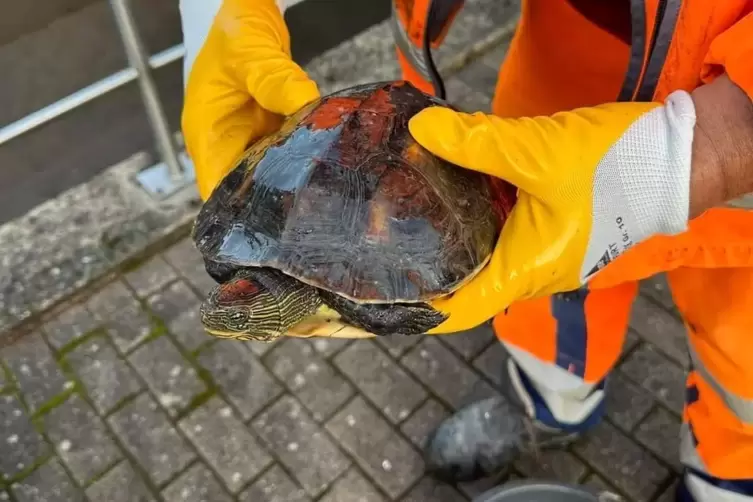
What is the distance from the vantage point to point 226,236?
1.31 metres

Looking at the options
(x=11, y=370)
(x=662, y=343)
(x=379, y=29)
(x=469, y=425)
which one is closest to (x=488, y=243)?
(x=469, y=425)

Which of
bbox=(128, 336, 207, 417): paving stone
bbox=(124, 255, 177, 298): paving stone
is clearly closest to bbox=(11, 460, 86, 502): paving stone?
bbox=(128, 336, 207, 417): paving stone

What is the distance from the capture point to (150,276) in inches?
96.6

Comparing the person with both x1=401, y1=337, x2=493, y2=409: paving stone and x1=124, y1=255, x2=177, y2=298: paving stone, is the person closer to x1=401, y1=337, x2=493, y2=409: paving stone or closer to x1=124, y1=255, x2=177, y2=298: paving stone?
x1=401, y1=337, x2=493, y2=409: paving stone

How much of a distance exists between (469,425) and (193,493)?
79cm

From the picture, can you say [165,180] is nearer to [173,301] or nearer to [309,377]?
[173,301]

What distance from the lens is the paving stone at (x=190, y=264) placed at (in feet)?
7.91

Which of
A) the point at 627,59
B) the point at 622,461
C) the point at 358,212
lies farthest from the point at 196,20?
the point at 622,461

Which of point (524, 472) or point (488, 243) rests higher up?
point (488, 243)

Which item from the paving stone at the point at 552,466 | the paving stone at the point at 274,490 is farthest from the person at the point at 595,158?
the paving stone at the point at 274,490

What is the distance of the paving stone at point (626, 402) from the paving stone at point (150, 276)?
4.81ft

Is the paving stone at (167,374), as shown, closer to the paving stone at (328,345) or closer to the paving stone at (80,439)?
the paving stone at (80,439)

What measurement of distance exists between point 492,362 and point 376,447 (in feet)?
1.48

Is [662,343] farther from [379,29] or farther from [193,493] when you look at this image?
[379,29]
